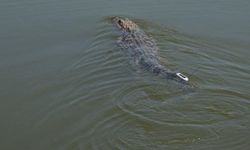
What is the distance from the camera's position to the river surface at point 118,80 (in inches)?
248

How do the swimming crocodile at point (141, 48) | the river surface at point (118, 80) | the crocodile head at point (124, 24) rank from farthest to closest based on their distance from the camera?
the crocodile head at point (124, 24)
the swimming crocodile at point (141, 48)
the river surface at point (118, 80)

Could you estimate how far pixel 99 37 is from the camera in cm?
927

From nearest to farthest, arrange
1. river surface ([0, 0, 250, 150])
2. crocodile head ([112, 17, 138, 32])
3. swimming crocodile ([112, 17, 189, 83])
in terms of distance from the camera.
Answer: river surface ([0, 0, 250, 150])
swimming crocodile ([112, 17, 189, 83])
crocodile head ([112, 17, 138, 32])

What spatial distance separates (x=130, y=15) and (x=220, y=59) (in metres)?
2.84

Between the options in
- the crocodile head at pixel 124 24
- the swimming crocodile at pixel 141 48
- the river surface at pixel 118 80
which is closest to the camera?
the river surface at pixel 118 80

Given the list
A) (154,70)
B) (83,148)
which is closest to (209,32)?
(154,70)

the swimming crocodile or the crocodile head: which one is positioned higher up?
the crocodile head

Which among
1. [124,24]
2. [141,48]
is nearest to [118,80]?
[141,48]

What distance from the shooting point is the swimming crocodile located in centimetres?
756

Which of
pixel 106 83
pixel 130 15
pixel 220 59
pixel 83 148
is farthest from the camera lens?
pixel 130 15

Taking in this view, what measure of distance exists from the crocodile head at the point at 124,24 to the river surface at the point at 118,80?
0.53ft

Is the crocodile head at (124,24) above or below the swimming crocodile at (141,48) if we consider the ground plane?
above

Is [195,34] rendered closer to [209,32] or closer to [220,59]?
[209,32]

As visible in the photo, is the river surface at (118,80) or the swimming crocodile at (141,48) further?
the swimming crocodile at (141,48)
